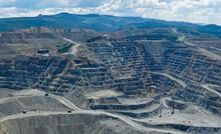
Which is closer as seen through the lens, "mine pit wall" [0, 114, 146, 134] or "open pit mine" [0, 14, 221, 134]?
"mine pit wall" [0, 114, 146, 134]

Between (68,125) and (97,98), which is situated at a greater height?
(97,98)

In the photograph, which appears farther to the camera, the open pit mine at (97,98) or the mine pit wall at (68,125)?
the open pit mine at (97,98)

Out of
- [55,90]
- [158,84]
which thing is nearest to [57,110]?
[55,90]

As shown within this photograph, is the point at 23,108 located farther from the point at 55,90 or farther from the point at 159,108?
the point at 159,108

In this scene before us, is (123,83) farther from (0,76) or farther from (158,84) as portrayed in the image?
(0,76)

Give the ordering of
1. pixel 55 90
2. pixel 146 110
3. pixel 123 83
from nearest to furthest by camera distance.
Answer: pixel 146 110, pixel 55 90, pixel 123 83

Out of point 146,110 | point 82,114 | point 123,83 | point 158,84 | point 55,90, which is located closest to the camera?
point 82,114

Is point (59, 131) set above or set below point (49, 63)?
below

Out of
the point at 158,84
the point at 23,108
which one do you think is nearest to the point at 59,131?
the point at 23,108

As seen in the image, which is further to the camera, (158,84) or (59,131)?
(158,84)

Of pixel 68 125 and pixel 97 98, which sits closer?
pixel 68 125
